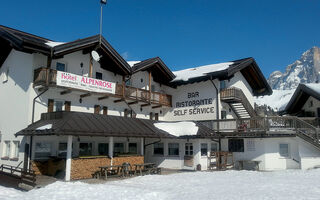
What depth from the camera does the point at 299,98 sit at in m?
29.5

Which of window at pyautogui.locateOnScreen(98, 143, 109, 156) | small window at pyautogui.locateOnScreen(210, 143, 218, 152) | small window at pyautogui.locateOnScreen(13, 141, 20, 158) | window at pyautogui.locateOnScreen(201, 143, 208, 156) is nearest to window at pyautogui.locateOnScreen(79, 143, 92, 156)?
window at pyautogui.locateOnScreen(98, 143, 109, 156)

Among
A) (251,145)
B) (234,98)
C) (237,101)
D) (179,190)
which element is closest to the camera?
(179,190)

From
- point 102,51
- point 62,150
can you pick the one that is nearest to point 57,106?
point 62,150

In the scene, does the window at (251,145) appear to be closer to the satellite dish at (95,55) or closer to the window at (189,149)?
the window at (189,149)

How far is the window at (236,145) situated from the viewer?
24.1 m

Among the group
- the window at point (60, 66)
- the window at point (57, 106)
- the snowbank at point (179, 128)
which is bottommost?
the snowbank at point (179, 128)

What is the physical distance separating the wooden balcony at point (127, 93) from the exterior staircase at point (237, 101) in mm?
5504

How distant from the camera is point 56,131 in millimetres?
15633

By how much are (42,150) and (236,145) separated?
14751mm

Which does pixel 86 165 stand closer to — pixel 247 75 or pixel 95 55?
pixel 95 55

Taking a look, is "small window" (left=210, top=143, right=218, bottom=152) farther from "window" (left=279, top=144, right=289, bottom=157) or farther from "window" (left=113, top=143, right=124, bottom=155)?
"window" (left=113, top=143, right=124, bottom=155)

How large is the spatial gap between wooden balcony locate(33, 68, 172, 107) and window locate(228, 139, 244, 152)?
7.13 m

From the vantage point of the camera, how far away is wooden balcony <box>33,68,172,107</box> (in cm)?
1908

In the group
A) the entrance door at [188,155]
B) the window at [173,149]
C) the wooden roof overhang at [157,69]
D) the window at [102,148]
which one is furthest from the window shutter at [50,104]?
the entrance door at [188,155]
